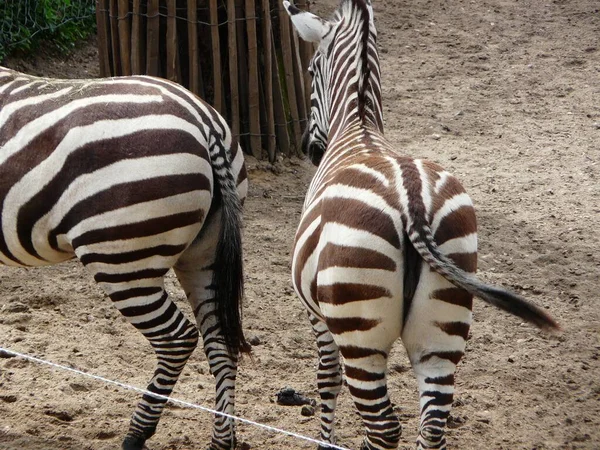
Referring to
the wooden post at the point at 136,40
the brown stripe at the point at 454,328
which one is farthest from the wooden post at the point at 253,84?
the brown stripe at the point at 454,328

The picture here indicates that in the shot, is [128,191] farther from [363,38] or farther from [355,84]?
[363,38]

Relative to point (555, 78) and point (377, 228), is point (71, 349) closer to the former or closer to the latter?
point (377, 228)

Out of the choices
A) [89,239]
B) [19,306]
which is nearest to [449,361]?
[89,239]

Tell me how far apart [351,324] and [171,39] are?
4.61m

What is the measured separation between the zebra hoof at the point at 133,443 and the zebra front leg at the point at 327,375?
0.94 m

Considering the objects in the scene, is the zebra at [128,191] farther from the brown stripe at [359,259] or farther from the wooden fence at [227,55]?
the wooden fence at [227,55]

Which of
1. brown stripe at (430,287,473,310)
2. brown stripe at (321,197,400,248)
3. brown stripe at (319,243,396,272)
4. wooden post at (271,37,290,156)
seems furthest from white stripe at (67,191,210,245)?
wooden post at (271,37,290,156)

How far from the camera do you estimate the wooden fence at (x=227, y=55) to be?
742 centimetres

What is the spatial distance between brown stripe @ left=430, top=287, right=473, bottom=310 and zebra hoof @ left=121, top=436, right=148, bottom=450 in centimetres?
195

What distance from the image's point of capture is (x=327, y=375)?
171 inches

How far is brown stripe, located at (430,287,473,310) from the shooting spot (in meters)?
3.42

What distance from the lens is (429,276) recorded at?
3.39 meters

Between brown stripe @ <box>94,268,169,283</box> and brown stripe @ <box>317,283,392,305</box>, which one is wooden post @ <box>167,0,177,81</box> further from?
brown stripe @ <box>317,283,392,305</box>

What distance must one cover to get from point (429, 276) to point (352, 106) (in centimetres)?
160
